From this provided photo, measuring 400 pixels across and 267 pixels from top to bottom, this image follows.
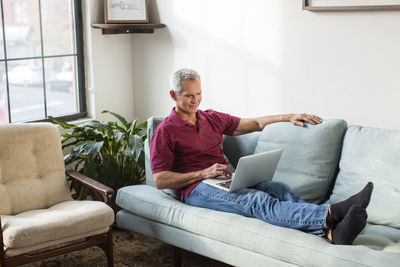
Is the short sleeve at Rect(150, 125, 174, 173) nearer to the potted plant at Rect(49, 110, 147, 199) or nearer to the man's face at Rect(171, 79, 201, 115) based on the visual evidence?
the man's face at Rect(171, 79, 201, 115)

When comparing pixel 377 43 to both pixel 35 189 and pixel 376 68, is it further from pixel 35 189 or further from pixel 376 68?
pixel 35 189

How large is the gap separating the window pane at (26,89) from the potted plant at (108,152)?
27 centimetres

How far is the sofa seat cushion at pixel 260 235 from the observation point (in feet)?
7.42

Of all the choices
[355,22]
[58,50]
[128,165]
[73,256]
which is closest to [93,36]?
[58,50]

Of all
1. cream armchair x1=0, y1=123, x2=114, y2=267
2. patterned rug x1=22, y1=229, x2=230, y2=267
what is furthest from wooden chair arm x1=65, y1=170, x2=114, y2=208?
patterned rug x1=22, y1=229, x2=230, y2=267

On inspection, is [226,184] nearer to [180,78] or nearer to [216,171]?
[216,171]

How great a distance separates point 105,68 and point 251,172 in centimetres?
191

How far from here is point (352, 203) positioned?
7.77ft

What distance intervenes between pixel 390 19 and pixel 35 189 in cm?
227

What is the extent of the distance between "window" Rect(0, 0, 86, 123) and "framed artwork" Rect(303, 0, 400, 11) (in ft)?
5.85

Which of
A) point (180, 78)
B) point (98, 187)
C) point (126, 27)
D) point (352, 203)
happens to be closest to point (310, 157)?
point (352, 203)

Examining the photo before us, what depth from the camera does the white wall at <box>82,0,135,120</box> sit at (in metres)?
4.06

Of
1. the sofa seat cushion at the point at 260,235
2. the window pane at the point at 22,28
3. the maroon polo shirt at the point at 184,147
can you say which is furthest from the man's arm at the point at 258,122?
the window pane at the point at 22,28

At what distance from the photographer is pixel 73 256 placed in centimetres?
325
